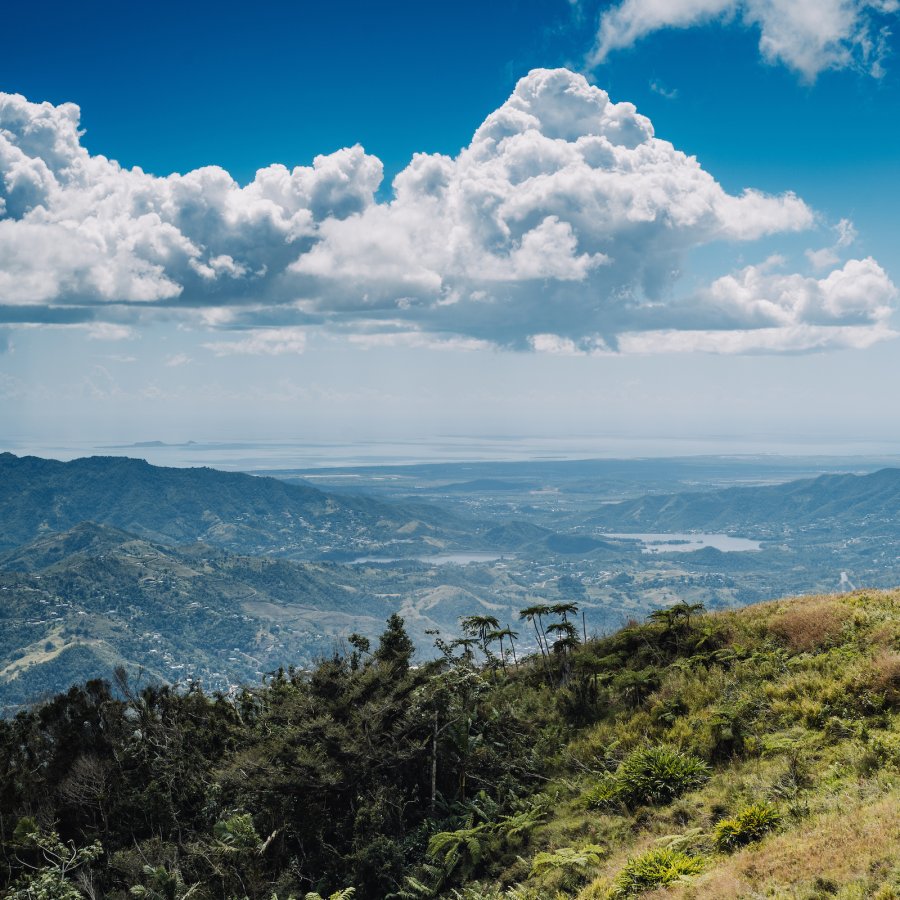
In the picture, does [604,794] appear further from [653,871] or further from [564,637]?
[564,637]

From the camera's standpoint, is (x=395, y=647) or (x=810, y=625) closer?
(x=810, y=625)

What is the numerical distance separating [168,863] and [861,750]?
927 inches

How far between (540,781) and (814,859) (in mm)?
12429

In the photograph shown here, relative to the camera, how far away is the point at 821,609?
26500mm

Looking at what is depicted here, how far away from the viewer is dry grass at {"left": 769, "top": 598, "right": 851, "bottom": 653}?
24.5 m

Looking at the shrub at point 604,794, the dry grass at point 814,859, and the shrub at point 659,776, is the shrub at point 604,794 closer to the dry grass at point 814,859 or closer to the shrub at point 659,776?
the shrub at point 659,776

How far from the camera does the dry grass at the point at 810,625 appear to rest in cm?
2455

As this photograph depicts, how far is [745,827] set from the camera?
15.0 m

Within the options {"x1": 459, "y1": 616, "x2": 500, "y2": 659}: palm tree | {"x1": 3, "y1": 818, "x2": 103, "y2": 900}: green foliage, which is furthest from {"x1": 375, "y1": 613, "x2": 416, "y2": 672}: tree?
{"x1": 3, "y1": 818, "x2": 103, "y2": 900}: green foliage

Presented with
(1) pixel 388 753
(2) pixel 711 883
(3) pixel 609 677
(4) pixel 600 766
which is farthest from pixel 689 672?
(2) pixel 711 883

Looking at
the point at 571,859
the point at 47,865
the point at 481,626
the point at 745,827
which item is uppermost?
the point at 745,827

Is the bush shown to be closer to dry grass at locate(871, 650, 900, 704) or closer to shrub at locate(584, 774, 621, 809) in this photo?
shrub at locate(584, 774, 621, 809)

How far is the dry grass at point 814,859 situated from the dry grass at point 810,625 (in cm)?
1081

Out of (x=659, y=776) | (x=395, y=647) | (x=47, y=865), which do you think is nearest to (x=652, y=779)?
(x=659, y=776)
